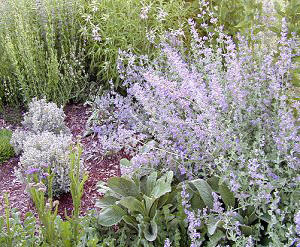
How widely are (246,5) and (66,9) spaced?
1.82m

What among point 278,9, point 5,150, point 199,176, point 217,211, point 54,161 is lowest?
point 5,150

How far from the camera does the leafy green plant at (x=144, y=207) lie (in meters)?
2.78

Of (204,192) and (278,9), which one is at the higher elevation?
(278,9)

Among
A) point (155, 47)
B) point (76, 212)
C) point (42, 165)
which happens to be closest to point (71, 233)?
point (76, 212)

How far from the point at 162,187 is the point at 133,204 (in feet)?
0.66

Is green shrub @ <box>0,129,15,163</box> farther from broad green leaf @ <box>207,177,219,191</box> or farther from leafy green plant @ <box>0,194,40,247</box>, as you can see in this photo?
broad green leaf @ <box>207,177,219,191</box>

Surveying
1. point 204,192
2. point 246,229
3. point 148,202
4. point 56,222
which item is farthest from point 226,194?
point 56,222

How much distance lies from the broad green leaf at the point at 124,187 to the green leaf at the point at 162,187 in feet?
0.49

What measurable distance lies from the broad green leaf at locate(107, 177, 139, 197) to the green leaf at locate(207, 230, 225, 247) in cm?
60

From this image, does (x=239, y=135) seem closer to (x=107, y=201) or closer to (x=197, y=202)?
(x=197, y=202)

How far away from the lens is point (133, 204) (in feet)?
9.32

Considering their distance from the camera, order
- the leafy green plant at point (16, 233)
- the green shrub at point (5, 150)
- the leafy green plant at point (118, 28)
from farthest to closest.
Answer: the leafy green plant at point (118, 28) → the green shrub at point (5, 150) → the leafy green plant at point (16, 233)

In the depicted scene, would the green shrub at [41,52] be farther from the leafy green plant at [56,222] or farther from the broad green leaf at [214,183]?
the broad green leaf at [214,183]

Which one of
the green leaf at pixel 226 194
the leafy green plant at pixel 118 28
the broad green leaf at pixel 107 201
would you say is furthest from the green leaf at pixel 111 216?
the leafy green plant at pixel 118 28
